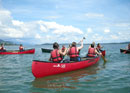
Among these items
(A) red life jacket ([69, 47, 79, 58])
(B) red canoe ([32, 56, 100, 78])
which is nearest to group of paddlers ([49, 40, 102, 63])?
(A) red life jacket ([69, 47, 79, 58])

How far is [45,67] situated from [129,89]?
4.77 m

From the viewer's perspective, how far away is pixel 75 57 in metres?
11.2

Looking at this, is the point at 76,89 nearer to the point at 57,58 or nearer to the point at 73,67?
the point at 57,58

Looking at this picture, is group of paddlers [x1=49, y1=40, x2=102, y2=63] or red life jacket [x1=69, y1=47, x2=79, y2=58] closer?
group of paddlers [x1=49, y1=40, x2=102, y2=63]

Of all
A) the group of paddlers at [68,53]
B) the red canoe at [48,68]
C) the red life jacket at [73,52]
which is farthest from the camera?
the red life jacket at [73,52]

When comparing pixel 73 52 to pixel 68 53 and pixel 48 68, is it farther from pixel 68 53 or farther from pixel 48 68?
pixel 48 68

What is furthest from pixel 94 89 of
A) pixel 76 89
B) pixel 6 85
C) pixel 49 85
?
pixel 6 85

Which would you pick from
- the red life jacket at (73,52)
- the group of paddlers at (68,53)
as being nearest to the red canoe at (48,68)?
the group of paddlers at (68,53)

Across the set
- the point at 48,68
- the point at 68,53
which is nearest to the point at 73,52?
the point at 68,53

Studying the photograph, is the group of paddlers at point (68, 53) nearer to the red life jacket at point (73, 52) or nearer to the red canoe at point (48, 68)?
the red life jacket at point (73, 52)

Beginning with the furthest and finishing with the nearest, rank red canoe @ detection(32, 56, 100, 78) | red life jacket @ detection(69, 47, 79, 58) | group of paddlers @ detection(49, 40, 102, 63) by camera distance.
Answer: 1. red life jacket @ detection(69, 47, 79, 58)
2. group of paddlers @ detection(49, 40, 102, 63)
3. red canoe @ detection(32, 56, 100, 78)

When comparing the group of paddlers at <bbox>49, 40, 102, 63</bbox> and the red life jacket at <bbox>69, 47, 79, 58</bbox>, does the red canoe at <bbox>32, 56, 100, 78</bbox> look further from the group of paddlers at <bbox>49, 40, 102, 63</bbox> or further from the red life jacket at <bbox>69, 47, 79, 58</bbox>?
the red life jacket at <bbox>69, 47, 79, 58</bbox>

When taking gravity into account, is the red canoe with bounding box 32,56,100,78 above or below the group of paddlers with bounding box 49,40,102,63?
below

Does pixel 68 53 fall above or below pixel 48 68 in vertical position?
above
